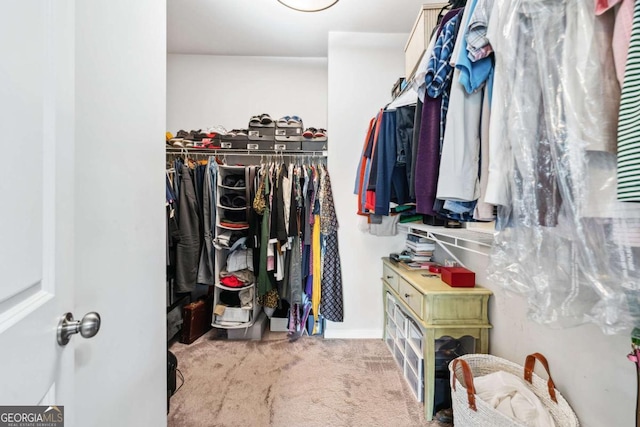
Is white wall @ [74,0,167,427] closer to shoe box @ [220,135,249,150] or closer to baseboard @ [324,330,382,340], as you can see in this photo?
shoe box @ [220,135,249,150]

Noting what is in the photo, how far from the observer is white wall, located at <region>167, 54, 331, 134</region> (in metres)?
2.66

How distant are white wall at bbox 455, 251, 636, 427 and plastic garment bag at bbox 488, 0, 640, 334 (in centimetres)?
16

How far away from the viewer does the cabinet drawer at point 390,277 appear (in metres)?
1.91

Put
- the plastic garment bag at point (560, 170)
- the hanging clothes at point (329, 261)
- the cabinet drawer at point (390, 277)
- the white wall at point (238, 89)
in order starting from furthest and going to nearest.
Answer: the white wall at point (238, 89) < the hanging clothes at point (329, 261) < the cabinet drawer at point (390, 277) < the plastic garment bag at point (560, 170)

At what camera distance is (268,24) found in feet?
7.11

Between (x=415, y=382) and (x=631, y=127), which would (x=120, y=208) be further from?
(x=415, y=382)

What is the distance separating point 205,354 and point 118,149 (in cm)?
184

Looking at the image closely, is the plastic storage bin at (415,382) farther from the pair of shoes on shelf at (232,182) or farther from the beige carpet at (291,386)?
the pair of shoes on shelf at (232,182)

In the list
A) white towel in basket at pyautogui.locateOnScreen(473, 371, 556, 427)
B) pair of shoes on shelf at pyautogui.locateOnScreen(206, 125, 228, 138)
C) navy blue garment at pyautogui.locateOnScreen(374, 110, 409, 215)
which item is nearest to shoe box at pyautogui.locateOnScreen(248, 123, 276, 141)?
pair of shoes on shelf at pyautogui.locateOnScreen(206, 125, 228, 138)

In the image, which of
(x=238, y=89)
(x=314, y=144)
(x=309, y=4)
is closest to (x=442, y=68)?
(x=309, y=4)

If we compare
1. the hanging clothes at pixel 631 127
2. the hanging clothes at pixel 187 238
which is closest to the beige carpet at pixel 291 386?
the hanging clothes at pixel 187 238

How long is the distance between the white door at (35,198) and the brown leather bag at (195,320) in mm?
1795

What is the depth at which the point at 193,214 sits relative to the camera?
2.09 meters

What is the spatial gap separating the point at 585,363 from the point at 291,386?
1488mm
